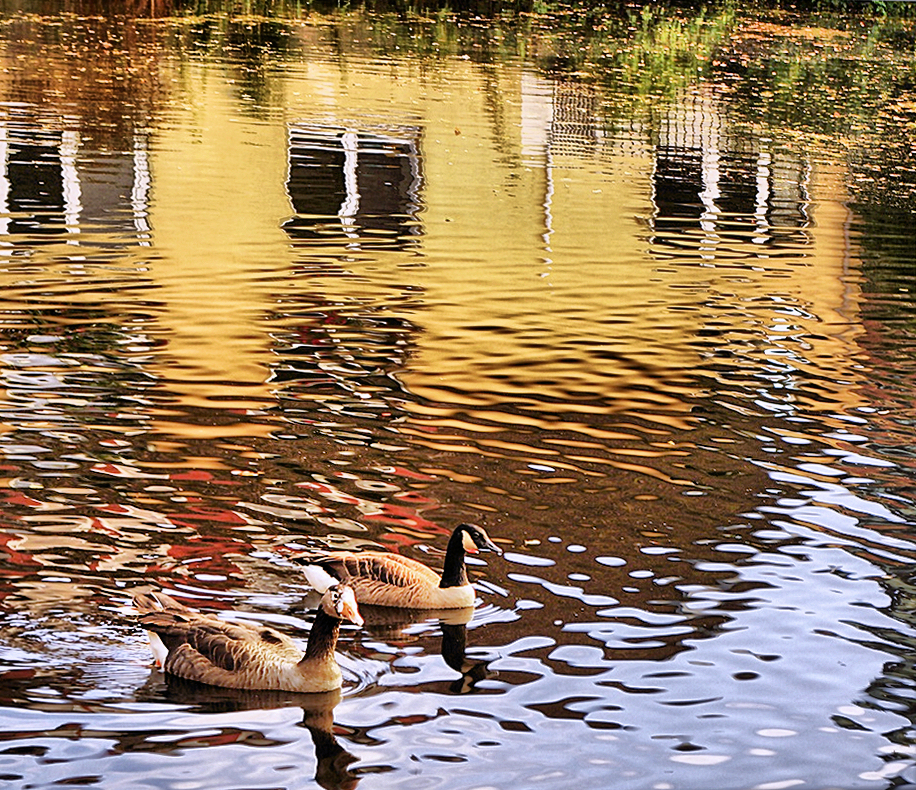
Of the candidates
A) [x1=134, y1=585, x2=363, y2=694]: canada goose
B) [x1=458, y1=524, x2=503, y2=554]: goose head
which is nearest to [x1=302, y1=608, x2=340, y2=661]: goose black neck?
[x1=134, y1=585, x2=363, y2=694]: canada goose

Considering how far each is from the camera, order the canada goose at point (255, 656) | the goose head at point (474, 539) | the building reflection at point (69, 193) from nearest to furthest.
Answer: the canada goose at point (255, 656) → the goose head at point (474, 539) → the building reflection at point (69, 193)

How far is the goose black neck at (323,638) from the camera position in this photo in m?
7.50

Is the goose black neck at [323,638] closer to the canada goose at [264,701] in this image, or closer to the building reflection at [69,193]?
the canada goose at [264,701]

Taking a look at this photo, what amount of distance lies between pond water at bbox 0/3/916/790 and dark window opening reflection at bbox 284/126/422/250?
4.3 inches

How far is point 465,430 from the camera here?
468 inches

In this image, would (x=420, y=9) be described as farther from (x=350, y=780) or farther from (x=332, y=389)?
(x=350, y=780)

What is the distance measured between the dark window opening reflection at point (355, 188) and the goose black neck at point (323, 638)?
445 inches

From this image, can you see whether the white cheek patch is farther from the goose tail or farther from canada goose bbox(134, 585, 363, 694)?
the goose tail

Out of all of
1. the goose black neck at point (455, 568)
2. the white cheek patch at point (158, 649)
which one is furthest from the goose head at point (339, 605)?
the goose black neck at point (455, 568)

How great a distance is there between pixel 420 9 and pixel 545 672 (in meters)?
34.7

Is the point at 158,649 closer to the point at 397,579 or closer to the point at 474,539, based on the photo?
the point at 397,579

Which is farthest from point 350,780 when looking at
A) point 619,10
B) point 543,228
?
point 619,10

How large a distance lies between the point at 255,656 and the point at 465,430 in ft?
14.9

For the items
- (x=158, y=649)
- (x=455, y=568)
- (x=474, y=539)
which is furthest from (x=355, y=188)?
(x=158, y=649)
